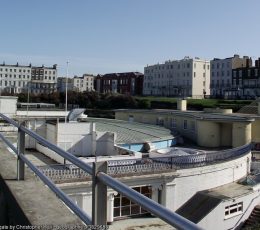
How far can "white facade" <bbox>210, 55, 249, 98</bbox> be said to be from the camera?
350 feet

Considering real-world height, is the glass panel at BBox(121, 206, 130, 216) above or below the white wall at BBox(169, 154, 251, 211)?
below

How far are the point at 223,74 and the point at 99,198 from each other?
111 m

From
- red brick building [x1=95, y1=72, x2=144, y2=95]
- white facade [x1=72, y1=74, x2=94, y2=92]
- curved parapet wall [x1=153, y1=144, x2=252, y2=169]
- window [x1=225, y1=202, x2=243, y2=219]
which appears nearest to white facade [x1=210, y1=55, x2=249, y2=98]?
red brick building [x1=95, y1=72, x2=144, y2=95]

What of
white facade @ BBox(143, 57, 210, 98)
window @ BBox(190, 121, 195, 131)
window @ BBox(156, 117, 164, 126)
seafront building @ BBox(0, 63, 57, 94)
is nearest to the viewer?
window @ BBox(190, 121, 195, 131)

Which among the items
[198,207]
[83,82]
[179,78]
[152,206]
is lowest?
[198,207]

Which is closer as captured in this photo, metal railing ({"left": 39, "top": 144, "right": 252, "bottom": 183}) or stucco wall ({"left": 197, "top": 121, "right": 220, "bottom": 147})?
metal railing ({"left": 39, "top": 144, "right": 252, "bottom": 183})

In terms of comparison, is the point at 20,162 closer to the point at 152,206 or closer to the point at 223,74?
the point at 152,206

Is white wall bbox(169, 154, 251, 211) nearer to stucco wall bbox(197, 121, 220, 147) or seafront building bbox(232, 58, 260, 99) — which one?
stucco wall bbox(197, 121, 220, 147)

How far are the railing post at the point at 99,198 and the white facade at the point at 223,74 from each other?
342 ft

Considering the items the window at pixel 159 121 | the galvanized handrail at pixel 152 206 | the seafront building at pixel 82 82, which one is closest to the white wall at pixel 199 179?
the window at pixel 159 121

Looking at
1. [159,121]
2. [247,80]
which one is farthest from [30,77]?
[159,121]

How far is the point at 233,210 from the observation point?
70.8 ft

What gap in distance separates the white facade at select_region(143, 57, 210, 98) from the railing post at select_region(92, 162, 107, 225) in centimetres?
10750

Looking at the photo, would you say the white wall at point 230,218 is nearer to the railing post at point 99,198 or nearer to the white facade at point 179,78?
the railing post at point 99,198
